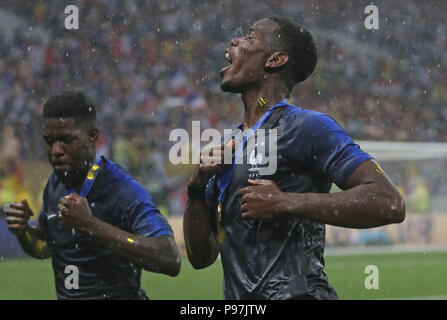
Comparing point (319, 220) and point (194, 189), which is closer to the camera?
point (319, 220)

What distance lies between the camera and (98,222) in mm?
3256

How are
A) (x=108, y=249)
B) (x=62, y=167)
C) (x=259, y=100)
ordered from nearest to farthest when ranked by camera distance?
(x=259, y=100)
(x=108, y=249)
(x=62, y=167)

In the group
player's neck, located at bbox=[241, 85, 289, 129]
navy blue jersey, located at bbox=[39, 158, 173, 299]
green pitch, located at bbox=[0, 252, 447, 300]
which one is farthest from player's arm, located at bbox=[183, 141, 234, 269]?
green pitch, located at bbox=[0, 252, 447, 300]

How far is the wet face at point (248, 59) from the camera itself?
2.73m

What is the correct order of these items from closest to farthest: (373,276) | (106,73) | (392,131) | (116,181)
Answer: (116,181), (373,276), (106,73), (392,131)

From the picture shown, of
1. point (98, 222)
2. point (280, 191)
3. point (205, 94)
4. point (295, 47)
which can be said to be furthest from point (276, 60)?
point (205, 94)

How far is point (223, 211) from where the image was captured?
102 inches

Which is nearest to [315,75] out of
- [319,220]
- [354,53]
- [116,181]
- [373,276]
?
[354,53]

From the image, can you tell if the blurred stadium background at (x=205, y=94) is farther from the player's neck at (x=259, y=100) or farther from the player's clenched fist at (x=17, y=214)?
the player's neck at (x=259, y=100)

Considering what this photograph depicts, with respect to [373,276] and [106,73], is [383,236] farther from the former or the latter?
[106,73]

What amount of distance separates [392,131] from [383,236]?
361 cm

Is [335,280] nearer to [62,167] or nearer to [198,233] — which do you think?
[62,167]

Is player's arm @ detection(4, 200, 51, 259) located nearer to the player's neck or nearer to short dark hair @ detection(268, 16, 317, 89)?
the player's neck

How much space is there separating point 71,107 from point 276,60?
1488mm
